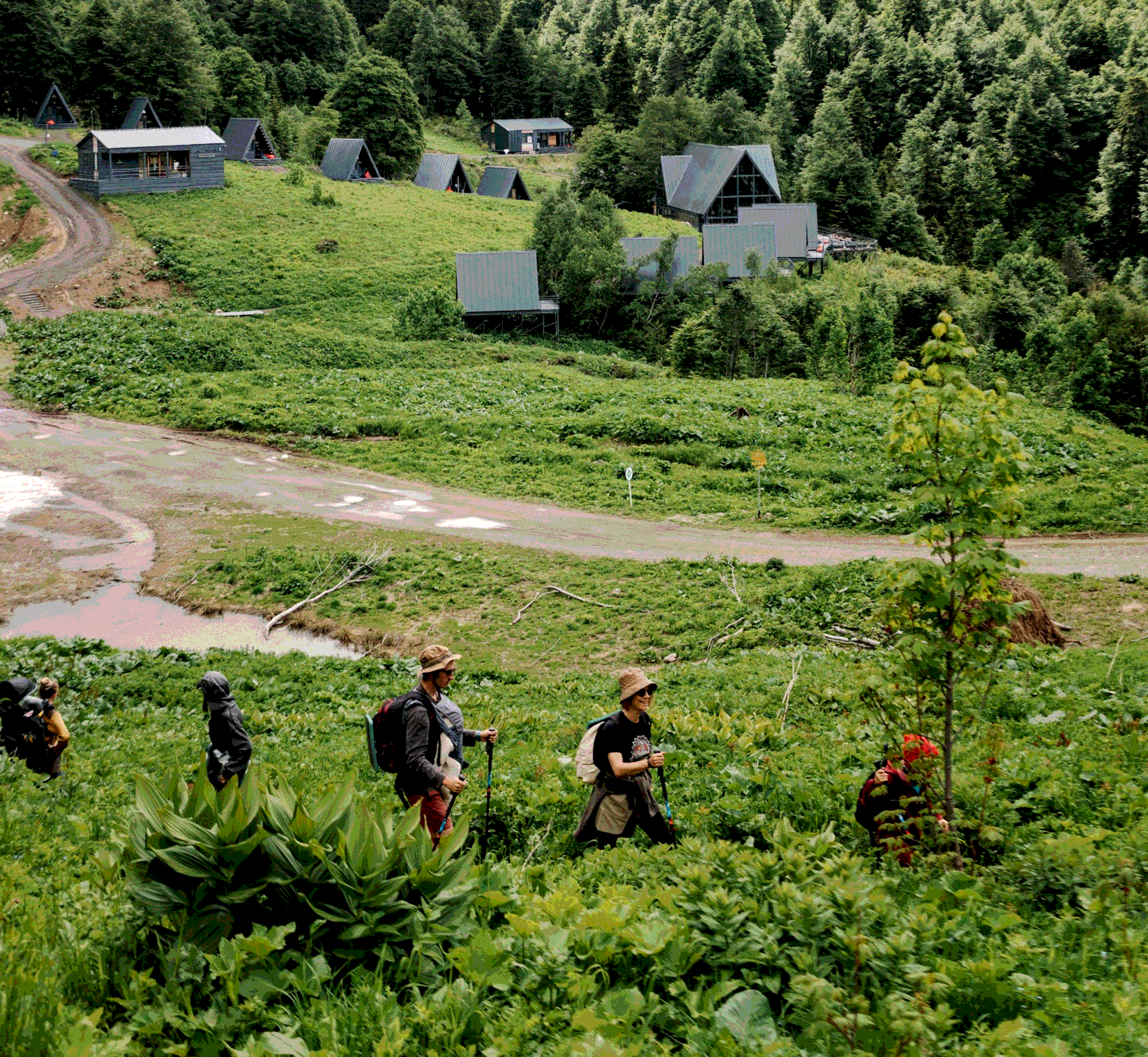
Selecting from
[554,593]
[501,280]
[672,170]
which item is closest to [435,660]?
[554,593]

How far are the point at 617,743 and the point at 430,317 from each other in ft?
139

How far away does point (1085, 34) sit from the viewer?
4734 inches

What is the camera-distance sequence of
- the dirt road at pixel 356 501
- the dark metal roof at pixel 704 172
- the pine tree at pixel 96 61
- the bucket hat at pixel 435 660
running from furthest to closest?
the pine tree at pixel 96 61 < the dark metal roof at pixel 704 172 < the dirt road at pixel 356 501 < the bucket hat at pixel 435 660

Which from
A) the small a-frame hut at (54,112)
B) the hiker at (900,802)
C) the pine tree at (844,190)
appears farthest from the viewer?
the pine tree at (844,190)

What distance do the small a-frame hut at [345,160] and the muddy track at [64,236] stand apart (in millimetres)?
19323

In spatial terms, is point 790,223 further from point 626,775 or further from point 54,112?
point 626,775

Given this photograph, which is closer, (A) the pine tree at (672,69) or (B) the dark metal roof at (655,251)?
(B) the dark metal roof at (655,251)

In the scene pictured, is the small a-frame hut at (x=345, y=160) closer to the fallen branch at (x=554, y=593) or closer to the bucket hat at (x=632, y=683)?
the fallen branch at (x=554, y=593)

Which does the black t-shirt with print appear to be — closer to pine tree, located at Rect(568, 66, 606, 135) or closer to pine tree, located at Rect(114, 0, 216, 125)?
pine tree, located at Rect(114, 0, 216, 125)

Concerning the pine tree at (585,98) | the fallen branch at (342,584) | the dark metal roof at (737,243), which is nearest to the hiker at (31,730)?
the fallen branch at (342,584)

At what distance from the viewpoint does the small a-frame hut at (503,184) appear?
82.8 m

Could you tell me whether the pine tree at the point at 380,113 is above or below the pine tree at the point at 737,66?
below

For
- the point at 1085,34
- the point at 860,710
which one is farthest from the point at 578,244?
the point at 1085,34

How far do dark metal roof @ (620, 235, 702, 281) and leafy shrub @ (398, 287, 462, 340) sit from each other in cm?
1181
